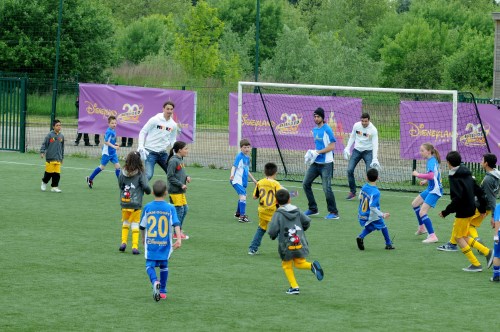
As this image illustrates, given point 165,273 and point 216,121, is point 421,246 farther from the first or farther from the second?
point 216,121

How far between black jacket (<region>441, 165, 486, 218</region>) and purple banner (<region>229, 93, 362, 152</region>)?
10.2 metres

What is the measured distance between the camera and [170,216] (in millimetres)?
11062

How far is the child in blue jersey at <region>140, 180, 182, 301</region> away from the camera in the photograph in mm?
10914

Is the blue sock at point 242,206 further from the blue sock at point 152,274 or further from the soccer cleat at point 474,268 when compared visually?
the blue sock at point 152,274

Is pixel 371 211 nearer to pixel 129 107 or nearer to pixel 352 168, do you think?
pixel 352 168

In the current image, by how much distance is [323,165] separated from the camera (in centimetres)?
1789

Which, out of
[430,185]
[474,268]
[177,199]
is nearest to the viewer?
[474,268]

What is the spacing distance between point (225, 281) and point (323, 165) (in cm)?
626

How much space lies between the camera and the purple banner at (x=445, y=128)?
2175 cm

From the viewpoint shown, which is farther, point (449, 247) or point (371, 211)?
point (449, 247)

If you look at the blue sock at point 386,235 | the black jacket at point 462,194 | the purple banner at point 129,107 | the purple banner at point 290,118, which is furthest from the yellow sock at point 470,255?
the purple banner at point 129,107

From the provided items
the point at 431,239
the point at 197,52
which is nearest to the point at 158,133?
the point at 431,239

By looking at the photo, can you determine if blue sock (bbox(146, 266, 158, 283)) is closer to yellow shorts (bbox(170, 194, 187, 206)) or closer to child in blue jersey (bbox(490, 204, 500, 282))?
yellow shorts (bbox(170, 194, 187, 206))

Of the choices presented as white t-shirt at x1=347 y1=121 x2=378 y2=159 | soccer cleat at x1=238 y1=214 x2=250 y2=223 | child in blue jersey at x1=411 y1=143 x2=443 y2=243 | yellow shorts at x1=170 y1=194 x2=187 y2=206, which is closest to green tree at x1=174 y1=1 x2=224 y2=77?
white t-shirt at x1=347 y1=121 x2=378 y2=159
